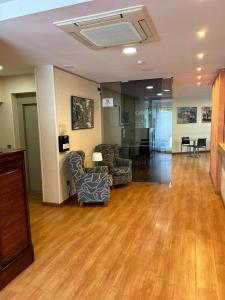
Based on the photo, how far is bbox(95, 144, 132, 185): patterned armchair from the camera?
212 inches

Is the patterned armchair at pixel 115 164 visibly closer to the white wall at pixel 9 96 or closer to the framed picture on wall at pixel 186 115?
the white wall at pixel 9 96

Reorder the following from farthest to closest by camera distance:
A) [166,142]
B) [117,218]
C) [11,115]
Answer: [166,142]
[11,115]
[117,218]

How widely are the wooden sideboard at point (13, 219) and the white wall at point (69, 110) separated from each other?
178 centimetres

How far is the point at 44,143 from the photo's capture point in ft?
13.8

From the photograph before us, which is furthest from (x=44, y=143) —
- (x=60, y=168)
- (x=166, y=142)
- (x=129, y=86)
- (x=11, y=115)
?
(x=166, y=142)

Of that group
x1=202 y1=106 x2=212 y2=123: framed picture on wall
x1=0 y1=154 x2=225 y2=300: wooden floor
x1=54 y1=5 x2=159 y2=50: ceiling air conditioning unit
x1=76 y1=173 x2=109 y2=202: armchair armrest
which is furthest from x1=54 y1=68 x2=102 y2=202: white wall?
x1=202 y1=106 x2=212 y2=123: framed picture on wall

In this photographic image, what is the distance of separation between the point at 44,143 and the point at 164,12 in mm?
2972

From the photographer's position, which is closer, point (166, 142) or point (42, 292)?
point (42, 292)

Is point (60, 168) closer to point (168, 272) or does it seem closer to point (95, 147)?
point (95, 147)

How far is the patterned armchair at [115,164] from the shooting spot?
5379 mm

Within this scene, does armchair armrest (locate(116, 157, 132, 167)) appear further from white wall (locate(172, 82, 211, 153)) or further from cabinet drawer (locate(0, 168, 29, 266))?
white wall (locate(172, 82, 211, 153))

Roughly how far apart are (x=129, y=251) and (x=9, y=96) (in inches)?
154

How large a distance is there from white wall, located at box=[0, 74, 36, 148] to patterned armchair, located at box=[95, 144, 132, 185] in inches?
80.0

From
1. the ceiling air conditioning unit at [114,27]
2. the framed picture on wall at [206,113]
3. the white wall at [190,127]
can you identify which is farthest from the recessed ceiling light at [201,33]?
the framed picture on wall at [206,113]
